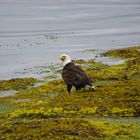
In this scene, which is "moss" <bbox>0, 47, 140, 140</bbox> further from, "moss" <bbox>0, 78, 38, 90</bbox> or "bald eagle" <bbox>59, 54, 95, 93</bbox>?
"moss" <bbox>0, 78, 38, 90</bbox>

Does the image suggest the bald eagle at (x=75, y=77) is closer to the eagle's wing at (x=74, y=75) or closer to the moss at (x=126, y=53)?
the eagle's wing at (x=74, y=75)

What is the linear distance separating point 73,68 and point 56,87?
3.63 meters

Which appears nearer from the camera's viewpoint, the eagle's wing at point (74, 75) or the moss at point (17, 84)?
the eagle's wing at point (74, 75)

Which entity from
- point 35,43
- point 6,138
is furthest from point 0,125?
point 35,43

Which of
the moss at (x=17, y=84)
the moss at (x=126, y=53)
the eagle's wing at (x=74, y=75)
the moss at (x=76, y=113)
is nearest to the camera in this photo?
the moss at (x=76, y=113)

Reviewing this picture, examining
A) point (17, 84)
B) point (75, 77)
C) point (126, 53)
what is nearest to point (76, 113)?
point (75, 77)

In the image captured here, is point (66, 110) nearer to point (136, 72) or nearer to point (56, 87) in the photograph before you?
point (56, 87)

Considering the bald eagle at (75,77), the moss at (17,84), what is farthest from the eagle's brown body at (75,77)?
the moss at (17,84)

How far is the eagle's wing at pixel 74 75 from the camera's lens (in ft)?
66.6

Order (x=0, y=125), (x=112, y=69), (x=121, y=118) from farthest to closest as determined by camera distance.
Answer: (x=112, y=69) < (x=121, y=118) < (x=0, y=125)

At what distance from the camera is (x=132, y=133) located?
13648 millimetres

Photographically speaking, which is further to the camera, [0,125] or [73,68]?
[73,68]

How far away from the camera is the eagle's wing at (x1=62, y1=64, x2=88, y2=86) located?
66.6 ft

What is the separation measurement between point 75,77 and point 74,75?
3.8 inches
